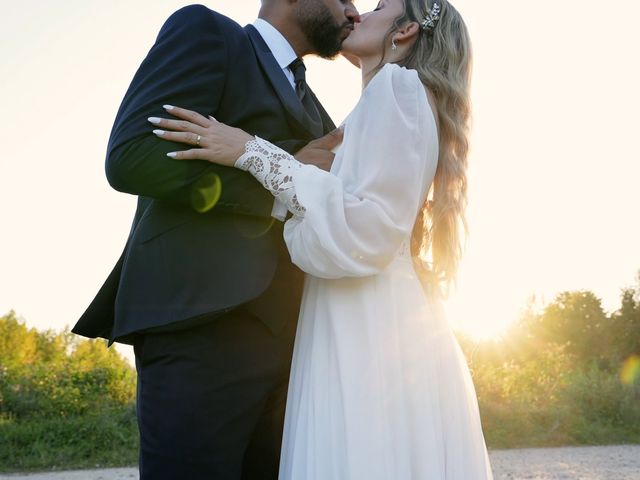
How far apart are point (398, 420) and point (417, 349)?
237 mm

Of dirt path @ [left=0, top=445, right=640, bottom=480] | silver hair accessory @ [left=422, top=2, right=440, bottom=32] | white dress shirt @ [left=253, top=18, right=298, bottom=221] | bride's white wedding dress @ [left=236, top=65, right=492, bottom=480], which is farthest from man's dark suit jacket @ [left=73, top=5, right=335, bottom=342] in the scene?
dirt path @ [left=0, top=445, right=640, bottom=480]

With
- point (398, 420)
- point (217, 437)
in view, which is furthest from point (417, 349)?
point (217, 437)

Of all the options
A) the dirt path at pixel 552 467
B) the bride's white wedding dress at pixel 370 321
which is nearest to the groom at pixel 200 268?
the bride's white wedding dress at pixel 370 321

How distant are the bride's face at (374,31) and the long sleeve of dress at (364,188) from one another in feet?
1.43

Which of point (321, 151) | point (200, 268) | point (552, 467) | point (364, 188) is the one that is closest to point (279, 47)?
point (321, 151)

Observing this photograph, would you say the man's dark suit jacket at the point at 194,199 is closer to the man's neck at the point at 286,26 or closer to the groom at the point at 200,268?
the groom at the point at 200,268

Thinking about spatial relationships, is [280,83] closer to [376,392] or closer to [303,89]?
Result: [303,89]

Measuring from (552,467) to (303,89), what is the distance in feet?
23.5

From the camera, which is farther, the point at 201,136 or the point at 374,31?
the point at 374,31

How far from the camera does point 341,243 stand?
2068 millimetres

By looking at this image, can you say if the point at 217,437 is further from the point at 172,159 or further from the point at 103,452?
the point at 103,452

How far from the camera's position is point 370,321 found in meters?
2.19

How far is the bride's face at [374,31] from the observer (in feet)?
8.67

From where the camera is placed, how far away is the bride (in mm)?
2086
